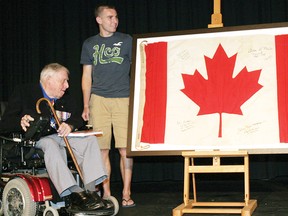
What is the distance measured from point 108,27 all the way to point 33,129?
1100 millimetres

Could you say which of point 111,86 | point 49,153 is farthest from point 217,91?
point 49,153

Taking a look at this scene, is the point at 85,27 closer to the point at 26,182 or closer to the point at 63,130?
the point at 63,130

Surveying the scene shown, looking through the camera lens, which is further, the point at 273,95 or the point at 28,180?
the point at 273,95

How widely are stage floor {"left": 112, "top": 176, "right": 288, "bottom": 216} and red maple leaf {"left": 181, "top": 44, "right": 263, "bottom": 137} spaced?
67 centimetres

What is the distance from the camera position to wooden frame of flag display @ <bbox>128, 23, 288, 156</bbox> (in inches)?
141

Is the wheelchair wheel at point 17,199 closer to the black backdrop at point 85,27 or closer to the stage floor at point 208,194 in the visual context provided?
the stage floor at point 208,194

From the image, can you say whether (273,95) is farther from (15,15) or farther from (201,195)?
(15,15)

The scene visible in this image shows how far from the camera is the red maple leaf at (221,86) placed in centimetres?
364

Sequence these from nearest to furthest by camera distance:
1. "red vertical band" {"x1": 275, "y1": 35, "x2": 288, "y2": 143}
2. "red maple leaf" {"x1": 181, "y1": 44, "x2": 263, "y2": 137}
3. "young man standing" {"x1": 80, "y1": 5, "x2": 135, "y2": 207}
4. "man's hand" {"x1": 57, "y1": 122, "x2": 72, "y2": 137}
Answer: "man's hand" {"x1": 57, "y1": 122, "x2": 72, "y2": 137} < "red vertical band" {"x1": 275, "y1": 35, "x2": 288, "y2": 143} < "red maple leaf" {"x1": 181, "y1": 44, "x2": 263, "y2": 137} < "young man standing" {"x1": 80, "y1": 5, "x2": 135, "y2": 207}

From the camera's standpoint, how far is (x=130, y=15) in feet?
18.2

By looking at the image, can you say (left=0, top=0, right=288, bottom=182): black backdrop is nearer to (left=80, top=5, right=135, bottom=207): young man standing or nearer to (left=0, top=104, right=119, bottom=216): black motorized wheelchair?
(left=80, top=5, right=135, bottom=207): young man standing

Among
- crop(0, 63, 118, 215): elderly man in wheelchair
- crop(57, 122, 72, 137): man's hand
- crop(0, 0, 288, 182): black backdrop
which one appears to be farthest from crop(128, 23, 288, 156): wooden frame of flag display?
crop(0, 0, 288, 182): black backdrop

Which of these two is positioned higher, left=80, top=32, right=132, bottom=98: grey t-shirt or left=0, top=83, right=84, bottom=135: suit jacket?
left=80, top=32, right=132, bottom=98: grey t-shirt

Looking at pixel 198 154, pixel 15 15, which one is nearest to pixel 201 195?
pixel 198 154
